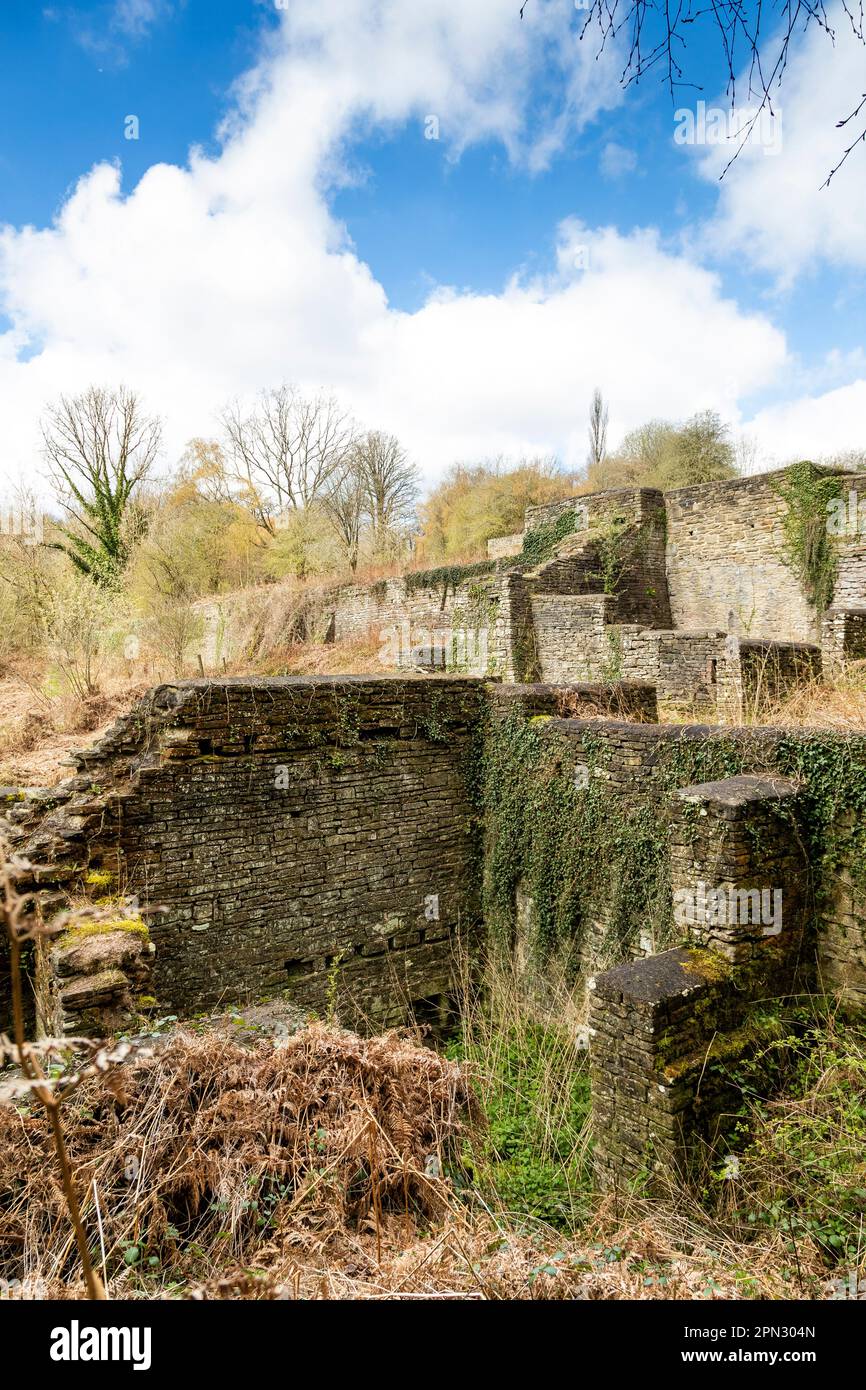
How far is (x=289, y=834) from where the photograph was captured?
273 inches

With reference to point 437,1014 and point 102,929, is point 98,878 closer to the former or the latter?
point 102,929

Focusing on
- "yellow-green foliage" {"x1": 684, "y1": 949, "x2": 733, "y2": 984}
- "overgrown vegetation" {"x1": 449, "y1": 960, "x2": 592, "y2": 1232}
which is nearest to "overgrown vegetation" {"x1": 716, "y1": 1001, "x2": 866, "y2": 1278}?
"yellow-green foliage" {"x1": 684, "y1": 949, "x2": 733, "y2": 984}

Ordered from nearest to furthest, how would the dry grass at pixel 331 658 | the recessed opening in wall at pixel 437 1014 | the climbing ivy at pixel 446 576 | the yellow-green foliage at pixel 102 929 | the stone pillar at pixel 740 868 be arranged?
the stone pillar at pixel 740 868
the yellow-green foliage at pixel 102 929
the recessed opening in wall at pixel 437 1014
the climbing ivy at pixel 446 576
the dry grass at pixel 331 658

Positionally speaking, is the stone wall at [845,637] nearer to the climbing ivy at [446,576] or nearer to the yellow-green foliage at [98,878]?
the climbing ivy at [446,576]

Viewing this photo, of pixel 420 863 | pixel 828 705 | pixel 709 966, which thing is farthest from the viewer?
pixel 420 863

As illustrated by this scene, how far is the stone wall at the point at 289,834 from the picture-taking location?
620cm

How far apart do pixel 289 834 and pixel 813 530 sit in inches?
407

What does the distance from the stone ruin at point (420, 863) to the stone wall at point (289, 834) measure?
21mm

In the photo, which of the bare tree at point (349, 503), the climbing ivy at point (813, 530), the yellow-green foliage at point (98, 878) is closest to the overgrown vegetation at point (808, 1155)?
the yellow-green foliage at point (98, 878)

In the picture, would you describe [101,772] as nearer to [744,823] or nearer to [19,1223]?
[19,1223]

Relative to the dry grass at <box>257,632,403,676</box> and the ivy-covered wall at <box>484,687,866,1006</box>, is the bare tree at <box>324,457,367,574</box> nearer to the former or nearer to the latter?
the dry grass at <box>257,632,403,676</box>

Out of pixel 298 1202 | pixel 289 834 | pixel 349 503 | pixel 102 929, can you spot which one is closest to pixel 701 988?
pixel 298 1202
